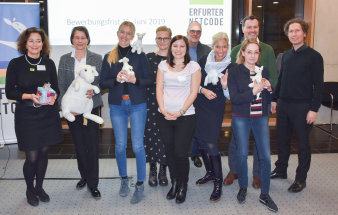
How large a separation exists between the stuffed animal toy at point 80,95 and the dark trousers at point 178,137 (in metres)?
0.59

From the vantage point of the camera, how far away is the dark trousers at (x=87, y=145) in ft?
10.1

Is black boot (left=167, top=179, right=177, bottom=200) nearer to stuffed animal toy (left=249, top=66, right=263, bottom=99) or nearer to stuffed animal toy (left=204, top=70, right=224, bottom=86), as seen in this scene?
stuffed animal toy (left=204, top=70, right=224, bottom=86)

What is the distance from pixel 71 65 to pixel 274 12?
5.51m

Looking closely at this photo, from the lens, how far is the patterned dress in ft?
11.0

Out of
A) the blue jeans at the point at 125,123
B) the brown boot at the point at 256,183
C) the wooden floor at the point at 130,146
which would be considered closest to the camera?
the blue jeans at the point at 125,123

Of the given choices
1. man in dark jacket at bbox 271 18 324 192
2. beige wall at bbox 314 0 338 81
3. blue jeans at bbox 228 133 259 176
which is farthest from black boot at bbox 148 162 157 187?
beige wall at bbox 314 0 338 81

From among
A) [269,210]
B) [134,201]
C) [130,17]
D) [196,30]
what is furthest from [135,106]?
[130,17]

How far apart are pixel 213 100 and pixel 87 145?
3.95 ft

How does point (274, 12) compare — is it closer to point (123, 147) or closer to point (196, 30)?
point (196, 30)

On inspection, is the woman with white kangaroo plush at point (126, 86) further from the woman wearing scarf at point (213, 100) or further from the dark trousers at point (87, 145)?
the woman wearing scarf at point (213, 100)

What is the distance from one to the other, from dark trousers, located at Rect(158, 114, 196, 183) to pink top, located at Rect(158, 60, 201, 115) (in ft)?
0.31

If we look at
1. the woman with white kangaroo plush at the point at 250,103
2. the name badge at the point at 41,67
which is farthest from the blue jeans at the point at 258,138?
the name badge at the point at 41,67

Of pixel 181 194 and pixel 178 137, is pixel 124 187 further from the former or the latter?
pixel 178 137

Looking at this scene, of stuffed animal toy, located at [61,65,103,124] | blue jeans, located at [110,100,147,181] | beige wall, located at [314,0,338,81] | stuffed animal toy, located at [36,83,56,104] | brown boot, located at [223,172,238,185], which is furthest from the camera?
beige wall, located at [314,0,338,81]
